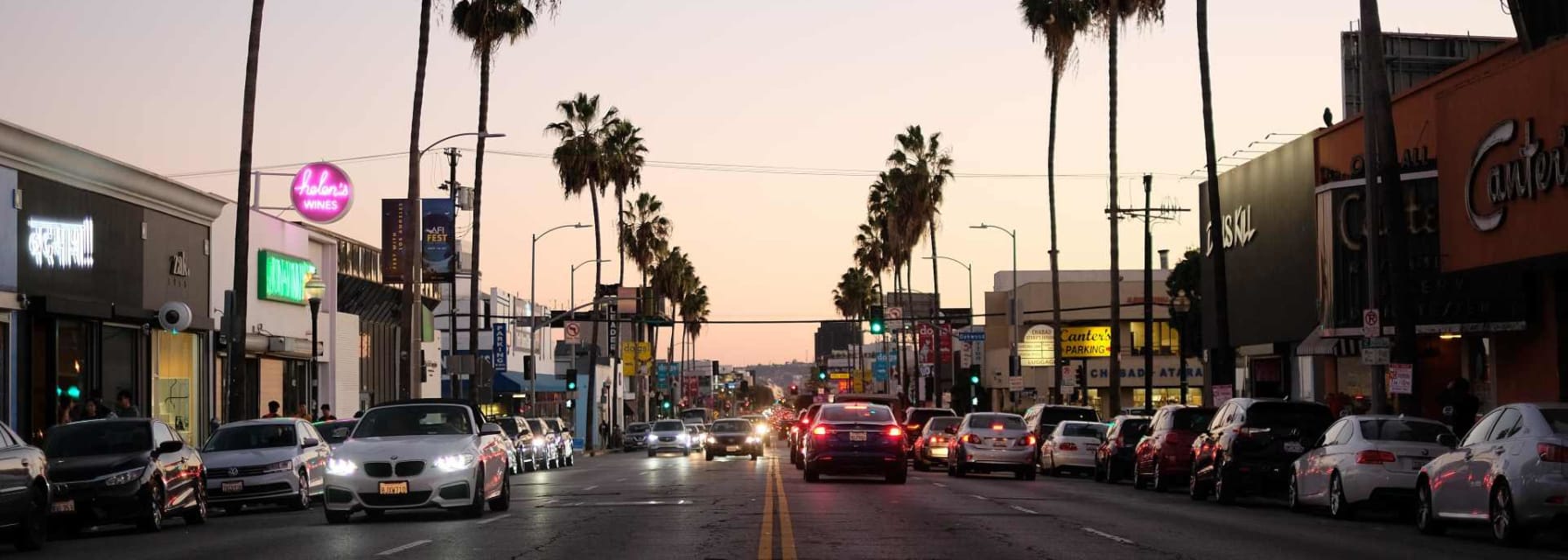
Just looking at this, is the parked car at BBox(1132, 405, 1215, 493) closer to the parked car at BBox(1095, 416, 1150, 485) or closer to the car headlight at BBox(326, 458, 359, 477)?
the parked car at BBox(1095, 416, 1150, 485)

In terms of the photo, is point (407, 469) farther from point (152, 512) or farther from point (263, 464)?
point (263, 464)

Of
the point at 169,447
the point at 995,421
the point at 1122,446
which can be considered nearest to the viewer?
the point at 169,447

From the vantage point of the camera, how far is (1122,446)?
34.7 m

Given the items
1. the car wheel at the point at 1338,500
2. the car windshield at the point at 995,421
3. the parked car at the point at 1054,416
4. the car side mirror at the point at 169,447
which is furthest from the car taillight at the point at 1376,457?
the parked car at the point at 1054,416

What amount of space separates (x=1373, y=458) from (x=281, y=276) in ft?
104

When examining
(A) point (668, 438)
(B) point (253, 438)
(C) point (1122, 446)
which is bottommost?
(A) point (668, 438)

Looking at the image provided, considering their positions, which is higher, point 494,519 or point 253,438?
point 253,438

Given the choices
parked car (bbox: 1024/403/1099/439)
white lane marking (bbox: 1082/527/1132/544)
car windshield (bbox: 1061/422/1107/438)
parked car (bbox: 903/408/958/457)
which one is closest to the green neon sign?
parked car (bbox: 903/408/958/457)

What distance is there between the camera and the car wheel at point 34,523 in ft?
59.4

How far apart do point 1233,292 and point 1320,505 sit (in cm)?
2406

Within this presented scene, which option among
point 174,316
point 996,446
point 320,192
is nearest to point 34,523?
point 174,316

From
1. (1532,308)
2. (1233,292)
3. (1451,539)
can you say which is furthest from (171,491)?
(1233,292)

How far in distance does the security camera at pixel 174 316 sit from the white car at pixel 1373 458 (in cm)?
2331

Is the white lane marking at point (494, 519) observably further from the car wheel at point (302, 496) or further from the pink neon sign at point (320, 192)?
the pink neon sign at point (320, 192)
